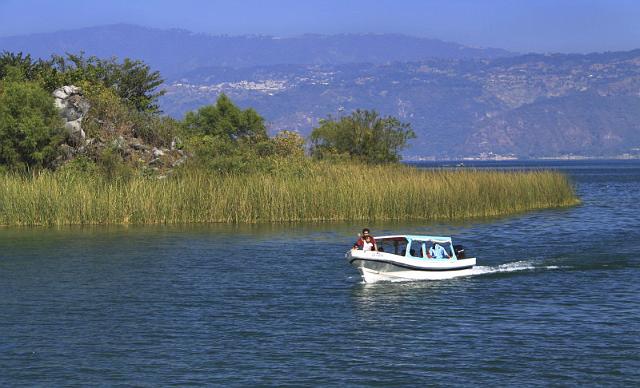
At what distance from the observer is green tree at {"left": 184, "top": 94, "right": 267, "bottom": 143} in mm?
76181

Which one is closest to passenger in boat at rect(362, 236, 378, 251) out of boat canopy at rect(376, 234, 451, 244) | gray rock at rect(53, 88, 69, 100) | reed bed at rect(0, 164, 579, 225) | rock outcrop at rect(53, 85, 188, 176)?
boat canopy at rect(376, 234, 451, 244)

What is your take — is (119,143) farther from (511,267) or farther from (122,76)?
(511,267)

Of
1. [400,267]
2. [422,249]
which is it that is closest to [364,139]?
[422,249]

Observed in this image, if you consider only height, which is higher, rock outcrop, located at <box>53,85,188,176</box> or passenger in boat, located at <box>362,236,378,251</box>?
rock outcrop, located at <box>53,85,188,176</box>

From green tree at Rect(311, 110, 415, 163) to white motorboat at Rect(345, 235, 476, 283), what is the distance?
39968 millimetres

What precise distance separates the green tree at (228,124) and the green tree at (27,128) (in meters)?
17.9

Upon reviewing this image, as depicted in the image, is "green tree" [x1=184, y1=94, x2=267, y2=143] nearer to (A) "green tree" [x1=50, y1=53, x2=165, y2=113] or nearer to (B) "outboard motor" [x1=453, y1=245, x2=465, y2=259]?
(A) "green tree" [x1=50, y1=53, x2=165, y2=113]

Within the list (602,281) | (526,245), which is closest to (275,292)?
(602,281)

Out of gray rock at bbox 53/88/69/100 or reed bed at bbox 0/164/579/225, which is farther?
gray rock at bbox 53/88/69/100

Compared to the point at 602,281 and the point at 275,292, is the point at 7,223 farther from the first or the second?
the point at 602,281

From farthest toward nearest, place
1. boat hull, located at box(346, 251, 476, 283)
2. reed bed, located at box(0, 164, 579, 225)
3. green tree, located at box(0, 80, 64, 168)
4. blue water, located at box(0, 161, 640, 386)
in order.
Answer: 1. green tree, located at box(0, 80, 64, 168)
2. reed bed, located at box(0, 164, 579, 225)
3. boat hull, located at box(346, 251, 476, 283)
4. blue water, located at box(0, 161, 640, 386)

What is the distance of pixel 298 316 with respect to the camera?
27578 millimetres

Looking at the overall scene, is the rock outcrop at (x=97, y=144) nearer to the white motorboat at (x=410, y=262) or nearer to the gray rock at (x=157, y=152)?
the gray rock at (x=157, y=152)

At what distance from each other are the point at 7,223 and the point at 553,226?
28139 millimetres
